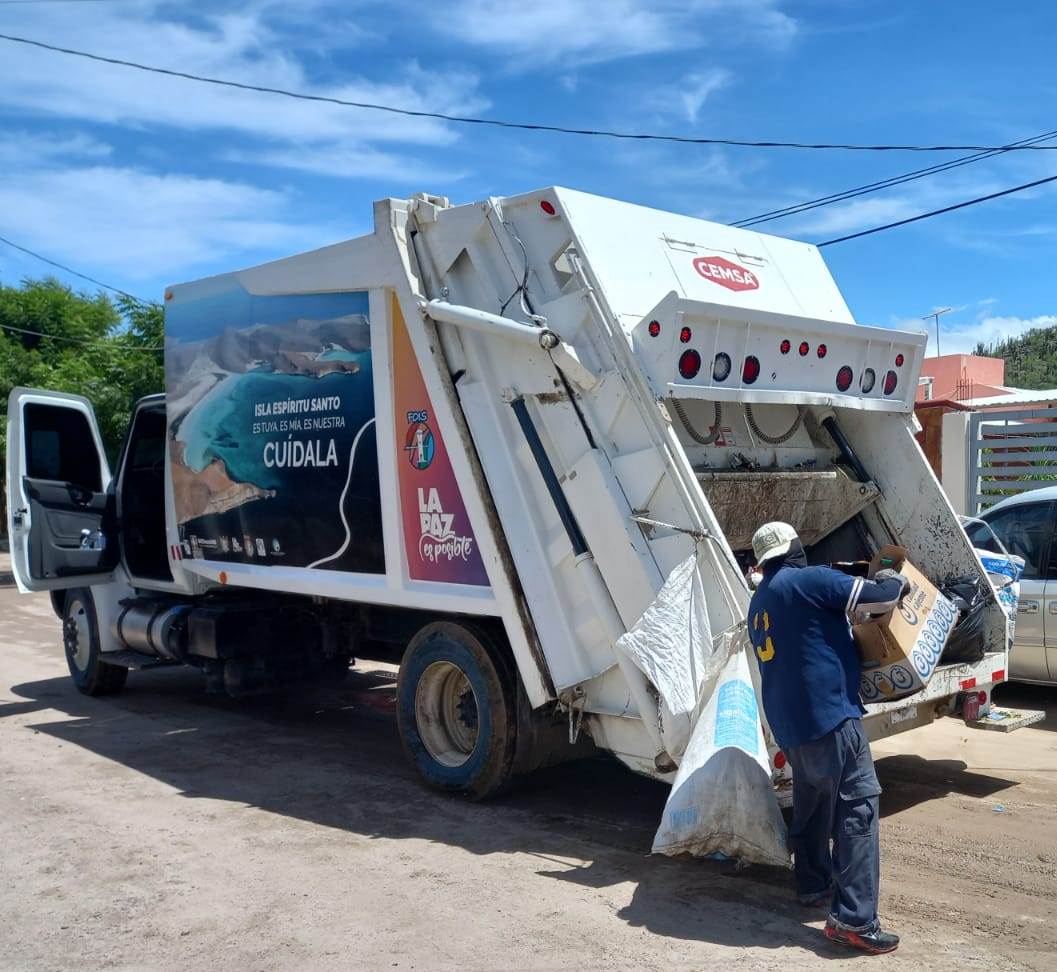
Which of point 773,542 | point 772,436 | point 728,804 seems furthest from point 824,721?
point 772,436

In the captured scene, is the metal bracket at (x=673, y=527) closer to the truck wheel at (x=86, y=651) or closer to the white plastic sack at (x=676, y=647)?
the white plastic sack at (x=676, y=647)

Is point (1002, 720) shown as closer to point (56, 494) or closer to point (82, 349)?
point (56, 494)

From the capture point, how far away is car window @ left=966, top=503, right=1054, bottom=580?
25.7 ft

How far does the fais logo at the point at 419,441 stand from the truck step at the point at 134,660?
132 inches

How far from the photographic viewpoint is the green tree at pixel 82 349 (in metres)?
19.7

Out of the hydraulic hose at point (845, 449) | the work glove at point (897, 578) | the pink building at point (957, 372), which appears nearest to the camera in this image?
the work glove at point (897, 578)

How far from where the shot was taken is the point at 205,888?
16.1 feet

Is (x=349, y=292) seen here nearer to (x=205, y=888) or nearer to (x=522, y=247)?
(x=522, y=247)

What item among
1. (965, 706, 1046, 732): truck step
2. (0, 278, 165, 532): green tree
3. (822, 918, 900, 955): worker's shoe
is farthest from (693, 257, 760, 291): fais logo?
(0, 278, 165, 532): green tree

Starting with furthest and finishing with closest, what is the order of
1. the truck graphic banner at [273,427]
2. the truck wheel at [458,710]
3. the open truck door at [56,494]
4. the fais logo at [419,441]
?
A: the open truck door at [56,494], the truck graphic banner at [273,427], the fais logo at [419,441], the truck wheel at [458,710]

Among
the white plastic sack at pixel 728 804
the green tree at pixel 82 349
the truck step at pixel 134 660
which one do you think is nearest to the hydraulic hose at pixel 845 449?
the white plastic sack at pixel 728 804

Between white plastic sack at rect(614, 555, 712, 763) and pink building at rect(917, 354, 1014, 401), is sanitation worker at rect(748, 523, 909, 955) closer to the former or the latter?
white plastic sack at rect(614, 555, 712, 763)

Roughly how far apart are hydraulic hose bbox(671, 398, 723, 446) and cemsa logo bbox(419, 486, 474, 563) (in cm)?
129

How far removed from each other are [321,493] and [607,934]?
3.49 meters
